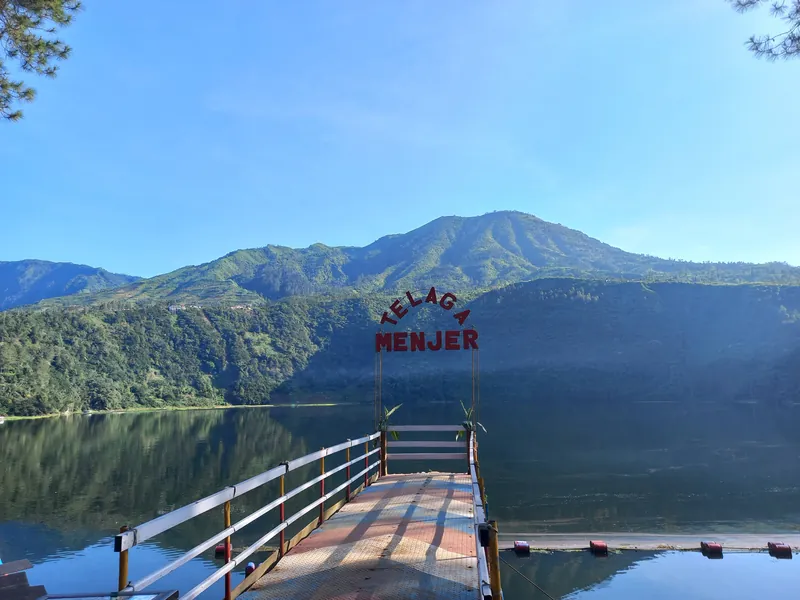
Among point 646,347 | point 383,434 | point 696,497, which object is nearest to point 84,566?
point 383,434

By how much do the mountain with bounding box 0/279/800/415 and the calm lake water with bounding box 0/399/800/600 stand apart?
115 ft

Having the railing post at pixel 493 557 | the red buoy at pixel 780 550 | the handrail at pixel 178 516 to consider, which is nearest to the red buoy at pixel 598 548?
the red buoy at pixel 780 550

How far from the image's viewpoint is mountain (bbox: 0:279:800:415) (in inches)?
4331

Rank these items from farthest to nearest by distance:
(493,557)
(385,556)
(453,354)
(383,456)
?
(453,354), (383,456), (385,556), (493,557)

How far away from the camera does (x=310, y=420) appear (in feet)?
292

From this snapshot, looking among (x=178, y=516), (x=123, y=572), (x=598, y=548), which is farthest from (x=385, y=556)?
(x=598, y=548)

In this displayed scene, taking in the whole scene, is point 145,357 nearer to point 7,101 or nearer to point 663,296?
point 663,296

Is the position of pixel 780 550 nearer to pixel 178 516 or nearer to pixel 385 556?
pixel 385 556

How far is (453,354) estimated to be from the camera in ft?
447

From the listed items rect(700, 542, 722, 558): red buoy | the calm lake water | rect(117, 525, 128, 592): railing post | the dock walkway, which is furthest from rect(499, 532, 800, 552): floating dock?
rect(117, 525, 128, 592): railing post

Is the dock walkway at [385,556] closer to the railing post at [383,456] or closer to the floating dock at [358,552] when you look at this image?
the floating dock at [358,552]

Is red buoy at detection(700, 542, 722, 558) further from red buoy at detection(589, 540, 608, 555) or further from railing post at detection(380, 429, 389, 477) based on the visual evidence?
railing post at detection(380, 429, 389, 477)

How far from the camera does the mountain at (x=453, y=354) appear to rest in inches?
4331

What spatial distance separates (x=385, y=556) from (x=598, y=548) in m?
18.4
